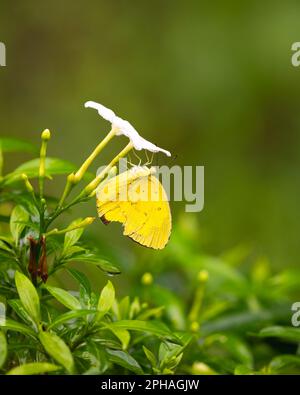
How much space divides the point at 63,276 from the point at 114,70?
5.04 ft

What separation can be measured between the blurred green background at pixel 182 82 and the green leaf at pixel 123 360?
281cm

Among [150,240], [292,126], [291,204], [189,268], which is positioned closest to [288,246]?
[291,204]

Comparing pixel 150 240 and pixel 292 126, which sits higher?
pixel 292 126

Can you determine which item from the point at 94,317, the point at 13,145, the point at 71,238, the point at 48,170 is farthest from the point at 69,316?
the point at 13,145

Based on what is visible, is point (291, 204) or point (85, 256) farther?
point (291, 204)

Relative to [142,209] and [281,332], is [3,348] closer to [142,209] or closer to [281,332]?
[142,209]

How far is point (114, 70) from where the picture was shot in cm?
416

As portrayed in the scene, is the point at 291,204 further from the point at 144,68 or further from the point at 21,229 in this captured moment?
the point at 21,229

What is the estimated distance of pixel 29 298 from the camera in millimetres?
1064

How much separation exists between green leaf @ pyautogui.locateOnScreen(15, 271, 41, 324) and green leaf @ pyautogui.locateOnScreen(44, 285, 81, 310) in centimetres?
4

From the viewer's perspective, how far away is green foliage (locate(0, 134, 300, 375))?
1.06m

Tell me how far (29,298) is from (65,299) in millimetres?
63

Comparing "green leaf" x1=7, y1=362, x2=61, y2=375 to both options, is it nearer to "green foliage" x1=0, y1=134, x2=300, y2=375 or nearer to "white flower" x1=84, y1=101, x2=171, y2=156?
"green foliage" x1=0, y1=134, x2=300, y2=375

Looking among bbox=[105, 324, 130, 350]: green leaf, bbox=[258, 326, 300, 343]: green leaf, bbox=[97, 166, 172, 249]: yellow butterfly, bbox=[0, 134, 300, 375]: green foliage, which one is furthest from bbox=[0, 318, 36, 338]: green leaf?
bbox=[258, 326, 300, 343]: green leaf
